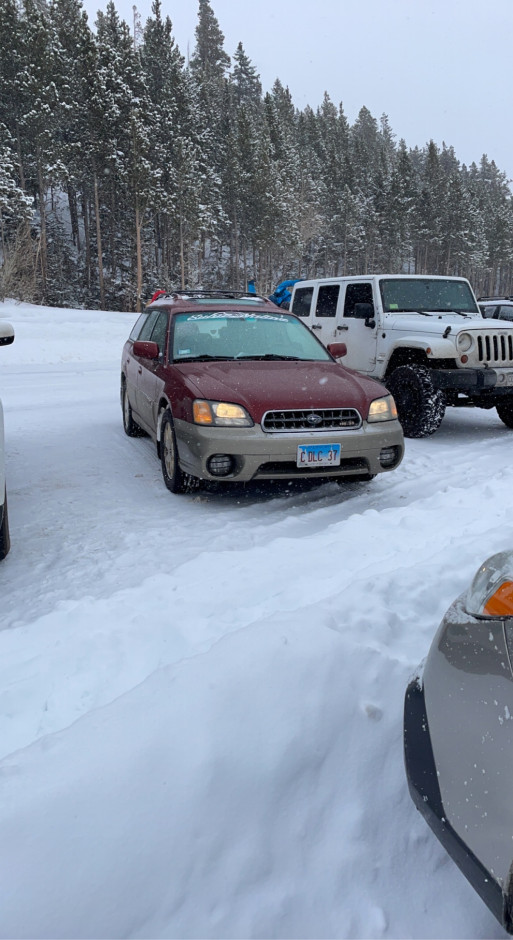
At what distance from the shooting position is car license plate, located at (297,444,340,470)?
4793 mm

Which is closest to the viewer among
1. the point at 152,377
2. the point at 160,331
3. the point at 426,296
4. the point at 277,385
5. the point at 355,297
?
the point at 277,385

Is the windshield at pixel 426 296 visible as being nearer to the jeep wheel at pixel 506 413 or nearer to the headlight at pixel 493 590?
the jeep wheel at pixel 506 413

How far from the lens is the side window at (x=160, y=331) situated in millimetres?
6078

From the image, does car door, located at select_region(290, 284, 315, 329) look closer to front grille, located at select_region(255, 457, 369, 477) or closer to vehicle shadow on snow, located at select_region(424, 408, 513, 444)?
vehicle shadow on snow, located at select_region(424, 408, 513, 444)

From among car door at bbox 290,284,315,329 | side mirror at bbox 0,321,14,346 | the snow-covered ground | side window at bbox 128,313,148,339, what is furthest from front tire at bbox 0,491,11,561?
car door at bbox 290,284,315,329

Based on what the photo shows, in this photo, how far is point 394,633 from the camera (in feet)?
9.55

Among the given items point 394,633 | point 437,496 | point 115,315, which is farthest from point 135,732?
point 115,315

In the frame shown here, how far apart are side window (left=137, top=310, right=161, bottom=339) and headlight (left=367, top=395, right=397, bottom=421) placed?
261 centimetres

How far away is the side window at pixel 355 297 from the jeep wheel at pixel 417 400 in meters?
1.38

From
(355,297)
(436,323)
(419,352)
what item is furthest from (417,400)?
(355,297)

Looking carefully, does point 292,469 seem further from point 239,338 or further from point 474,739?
point 474,739

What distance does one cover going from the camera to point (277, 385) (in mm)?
5074

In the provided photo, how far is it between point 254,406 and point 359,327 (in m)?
4.34

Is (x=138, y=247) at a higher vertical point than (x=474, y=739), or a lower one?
higher
